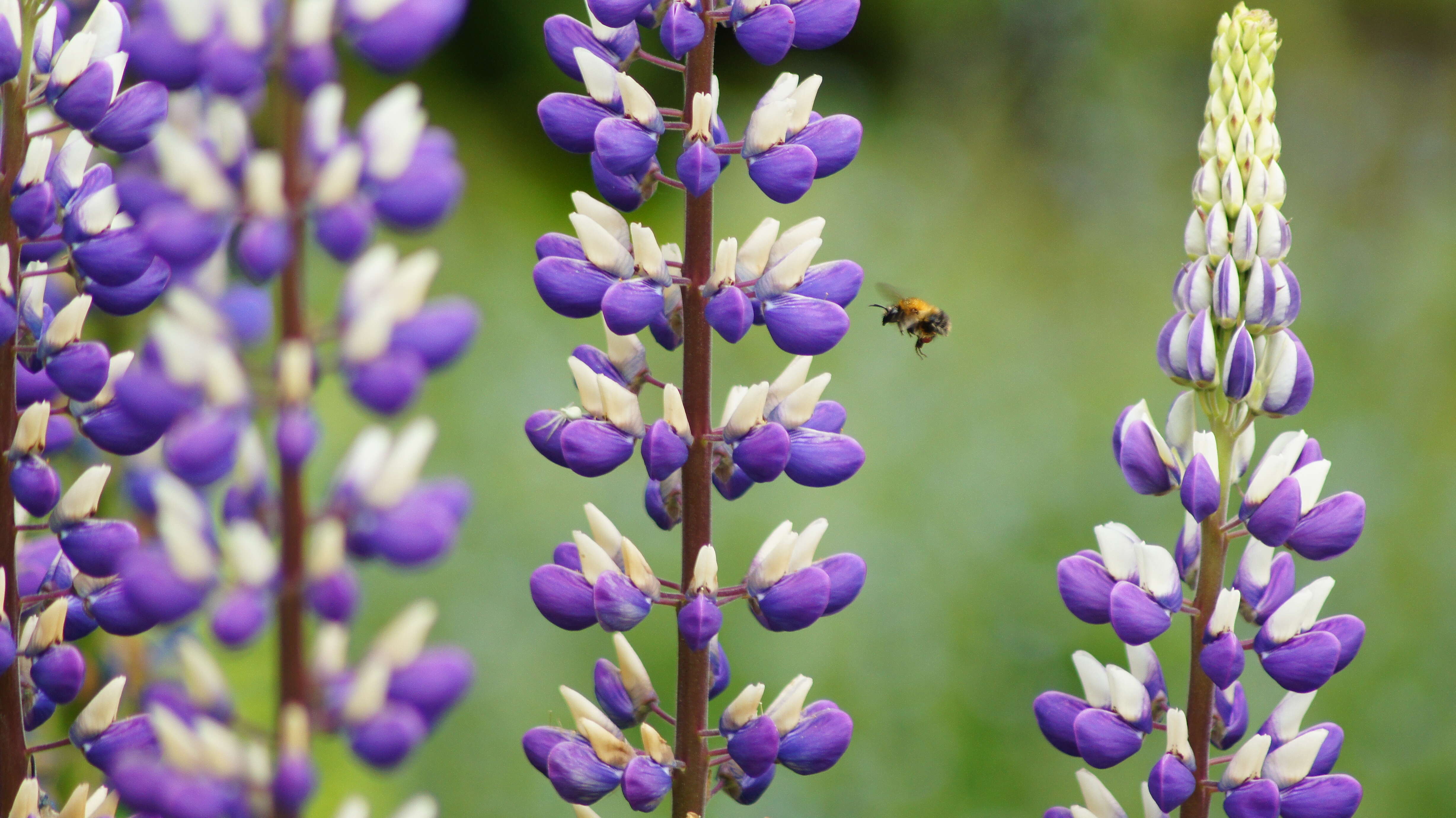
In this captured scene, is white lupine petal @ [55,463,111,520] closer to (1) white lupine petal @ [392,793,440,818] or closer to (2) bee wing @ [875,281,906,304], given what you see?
(1) white lupine petal @ [392,793,440,818]

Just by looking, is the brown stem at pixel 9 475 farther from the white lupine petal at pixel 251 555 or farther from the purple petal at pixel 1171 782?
the purple petal at pixel 1171 782

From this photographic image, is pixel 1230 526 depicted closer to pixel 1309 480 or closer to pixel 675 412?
pixel 1309 480

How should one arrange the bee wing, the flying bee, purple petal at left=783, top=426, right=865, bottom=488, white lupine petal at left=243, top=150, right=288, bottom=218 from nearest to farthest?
1. white lupine petal at left=243, top=150, right=288, bottom=218
2. purple petal at left=783, top=426, right=865, bottom=488
3. the bee wing
4. the flying bee

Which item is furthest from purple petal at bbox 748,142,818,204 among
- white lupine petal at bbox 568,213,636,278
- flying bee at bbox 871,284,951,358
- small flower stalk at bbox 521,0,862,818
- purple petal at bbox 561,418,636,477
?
flying bee at bbox 871,284,951,358

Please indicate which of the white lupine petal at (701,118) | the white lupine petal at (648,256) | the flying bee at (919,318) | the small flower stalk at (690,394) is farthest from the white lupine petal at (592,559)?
the flying bee at (919,318)

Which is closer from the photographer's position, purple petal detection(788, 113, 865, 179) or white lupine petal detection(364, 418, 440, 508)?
white lupine petal detection(364, 418, 440, 508)

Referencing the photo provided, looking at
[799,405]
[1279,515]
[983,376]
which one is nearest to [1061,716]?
[1279,515]
